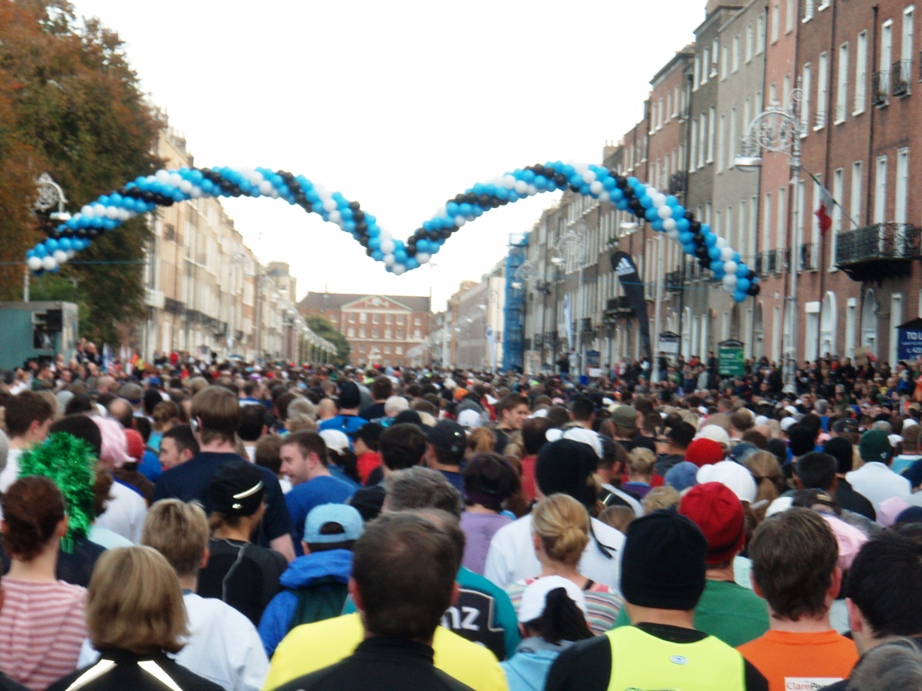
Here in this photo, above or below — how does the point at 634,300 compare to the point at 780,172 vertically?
below

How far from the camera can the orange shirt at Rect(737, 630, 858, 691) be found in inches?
170

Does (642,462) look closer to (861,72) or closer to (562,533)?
(562,533)

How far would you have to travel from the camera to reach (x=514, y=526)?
647 centimetres

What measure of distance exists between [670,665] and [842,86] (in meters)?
36.2

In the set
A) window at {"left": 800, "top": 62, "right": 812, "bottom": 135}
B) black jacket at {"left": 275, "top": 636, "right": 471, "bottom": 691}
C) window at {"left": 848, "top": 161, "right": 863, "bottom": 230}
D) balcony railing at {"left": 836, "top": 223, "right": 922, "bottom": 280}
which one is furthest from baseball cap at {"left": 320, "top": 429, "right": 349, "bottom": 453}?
window at {"left": 800, "top": 62, "right": 812, "bottom": 135}

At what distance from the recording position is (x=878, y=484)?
32.0ft

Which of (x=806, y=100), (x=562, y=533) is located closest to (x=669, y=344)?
(x=806, y=100)

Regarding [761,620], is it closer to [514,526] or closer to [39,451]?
[514,526]

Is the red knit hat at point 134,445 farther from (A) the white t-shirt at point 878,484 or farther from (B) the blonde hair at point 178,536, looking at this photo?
(A) the white t-shirt at point 878,484

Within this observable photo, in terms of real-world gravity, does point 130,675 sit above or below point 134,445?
below

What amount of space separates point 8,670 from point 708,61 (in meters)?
54.1

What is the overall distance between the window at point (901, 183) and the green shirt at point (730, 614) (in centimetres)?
2942

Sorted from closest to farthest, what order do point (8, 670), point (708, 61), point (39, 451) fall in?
point (8, 670) → point (39, 451) → point (708, 61)

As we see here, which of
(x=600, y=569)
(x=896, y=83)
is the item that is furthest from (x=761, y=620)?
(x=896, y=83)
